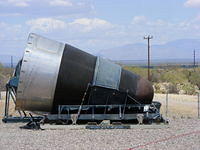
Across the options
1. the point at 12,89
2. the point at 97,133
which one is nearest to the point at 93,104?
the point at 97,133

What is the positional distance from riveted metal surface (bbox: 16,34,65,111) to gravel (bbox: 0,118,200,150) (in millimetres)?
1007

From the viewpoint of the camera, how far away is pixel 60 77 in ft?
54.5

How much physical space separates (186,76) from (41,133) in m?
58.3

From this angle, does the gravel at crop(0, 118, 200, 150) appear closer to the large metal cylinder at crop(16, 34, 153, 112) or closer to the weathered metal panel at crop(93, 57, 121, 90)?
the large metal cylinder at crop(16, 34, 153, 112)

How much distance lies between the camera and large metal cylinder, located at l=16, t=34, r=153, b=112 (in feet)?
53.9

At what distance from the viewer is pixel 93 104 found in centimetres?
1755

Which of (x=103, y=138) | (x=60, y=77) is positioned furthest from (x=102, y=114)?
(x=103, y=138)

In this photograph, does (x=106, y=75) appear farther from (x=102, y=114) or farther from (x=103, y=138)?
(x=103, y=138)

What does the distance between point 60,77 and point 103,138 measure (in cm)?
284

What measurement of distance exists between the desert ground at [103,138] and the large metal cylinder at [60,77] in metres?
1.01

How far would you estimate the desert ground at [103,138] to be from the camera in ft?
44.6

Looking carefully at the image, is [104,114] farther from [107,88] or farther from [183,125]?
[183,125]

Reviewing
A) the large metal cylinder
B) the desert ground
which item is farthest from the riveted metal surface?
the desert ground

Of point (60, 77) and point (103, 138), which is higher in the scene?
point (60, 77)
